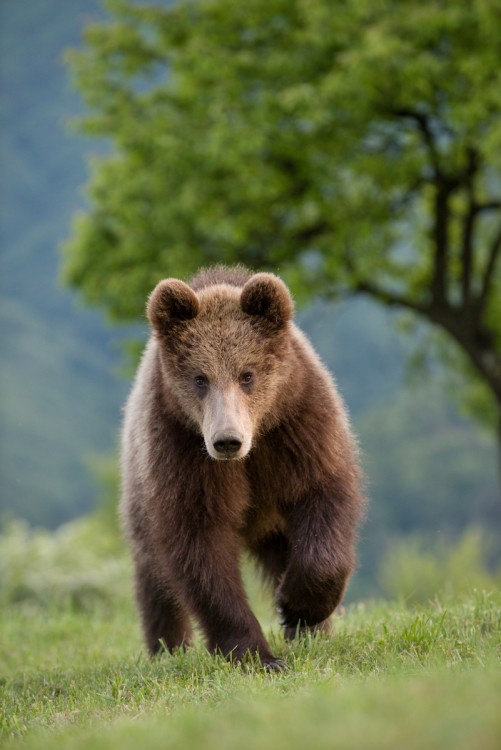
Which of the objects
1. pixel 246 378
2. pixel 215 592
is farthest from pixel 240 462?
pixel 215 592

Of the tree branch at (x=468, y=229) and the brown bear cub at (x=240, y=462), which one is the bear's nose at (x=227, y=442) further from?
the tree branch at (x=468, y=229)

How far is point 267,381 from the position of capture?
5.90m

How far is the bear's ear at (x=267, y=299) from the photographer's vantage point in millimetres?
5969

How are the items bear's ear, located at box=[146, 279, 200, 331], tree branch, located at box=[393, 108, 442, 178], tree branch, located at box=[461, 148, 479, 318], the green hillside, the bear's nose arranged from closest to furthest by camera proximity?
the bear's nose
bear's ear, located at box=[146, 279, 200, 331]
tree branch, located at box=[393, 108, 442, 178]
tree branch, located at box=[461, 148, 479, 318]
the green hillside

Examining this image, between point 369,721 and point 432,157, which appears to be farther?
point 432,157

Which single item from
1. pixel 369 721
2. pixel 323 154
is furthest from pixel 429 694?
pixel 323 154

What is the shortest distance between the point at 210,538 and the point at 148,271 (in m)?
15.0

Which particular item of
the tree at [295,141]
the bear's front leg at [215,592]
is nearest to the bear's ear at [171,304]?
the bear's front leg at [215,592]

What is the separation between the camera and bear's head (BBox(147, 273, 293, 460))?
5832 millimetres

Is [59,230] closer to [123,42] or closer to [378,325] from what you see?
[378,325]

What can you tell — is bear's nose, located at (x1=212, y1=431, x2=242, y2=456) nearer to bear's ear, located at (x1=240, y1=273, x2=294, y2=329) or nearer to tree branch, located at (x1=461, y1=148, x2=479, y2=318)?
bear's ear, located at (x1=240, y1=273, x2=294, y2=329)

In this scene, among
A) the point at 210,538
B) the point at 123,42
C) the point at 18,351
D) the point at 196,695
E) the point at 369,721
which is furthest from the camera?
the point at 18,351

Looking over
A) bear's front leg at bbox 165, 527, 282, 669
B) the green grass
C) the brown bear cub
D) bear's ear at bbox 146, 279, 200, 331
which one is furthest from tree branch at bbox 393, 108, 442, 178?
bear's front leg at bbox 165, 527, 282, 669

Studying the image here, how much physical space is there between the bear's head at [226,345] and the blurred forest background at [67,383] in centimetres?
4794
